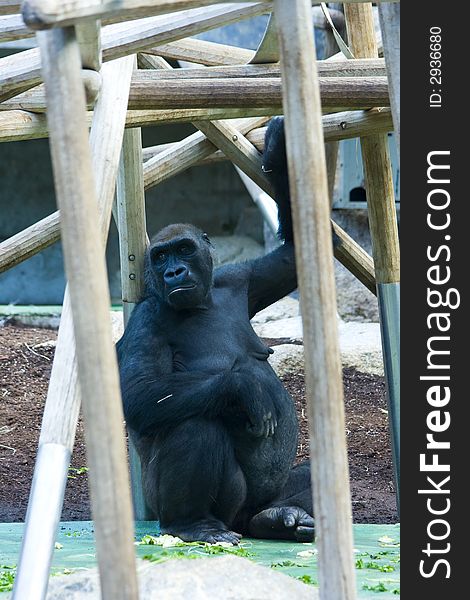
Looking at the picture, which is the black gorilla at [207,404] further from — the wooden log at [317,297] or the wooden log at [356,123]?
the wooden log at [317,297]

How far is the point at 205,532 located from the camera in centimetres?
407

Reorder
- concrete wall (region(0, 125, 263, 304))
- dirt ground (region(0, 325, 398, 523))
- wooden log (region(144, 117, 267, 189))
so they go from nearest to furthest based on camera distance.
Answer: wooden log (region(144, 117, 267, 189)), dirt ground (region(0, 325, 398, 523)), concrete wall (region(0, 125, 263, 304))

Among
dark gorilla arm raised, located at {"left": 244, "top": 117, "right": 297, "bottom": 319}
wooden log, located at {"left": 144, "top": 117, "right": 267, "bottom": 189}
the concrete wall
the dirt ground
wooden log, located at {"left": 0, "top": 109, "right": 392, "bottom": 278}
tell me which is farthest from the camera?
the concrete wall

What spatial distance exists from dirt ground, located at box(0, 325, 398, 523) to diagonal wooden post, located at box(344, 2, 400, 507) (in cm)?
96

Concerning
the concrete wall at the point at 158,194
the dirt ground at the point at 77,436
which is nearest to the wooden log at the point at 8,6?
the dirt ground at the point at 77,436

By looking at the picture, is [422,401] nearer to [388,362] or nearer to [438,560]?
[438,560]

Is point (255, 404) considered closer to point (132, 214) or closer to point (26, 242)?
point (132, 214)

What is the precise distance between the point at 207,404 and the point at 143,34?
1558mm

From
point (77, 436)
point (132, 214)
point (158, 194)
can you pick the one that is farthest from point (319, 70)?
point (158, 194)

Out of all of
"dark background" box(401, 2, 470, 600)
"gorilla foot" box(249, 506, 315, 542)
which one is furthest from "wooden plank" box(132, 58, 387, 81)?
"gorilla foot" box(249, 506, 315, 542)

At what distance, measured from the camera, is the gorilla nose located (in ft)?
13.8

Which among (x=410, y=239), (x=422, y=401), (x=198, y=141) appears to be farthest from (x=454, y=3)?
(x=198, y=141)

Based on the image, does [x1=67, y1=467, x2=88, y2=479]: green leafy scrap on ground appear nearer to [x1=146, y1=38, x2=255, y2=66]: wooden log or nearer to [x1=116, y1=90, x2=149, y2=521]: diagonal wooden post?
[x1=116, y1=90, x2=149, y2=521]: diagonal wooden post

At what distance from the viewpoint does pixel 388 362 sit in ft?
15.4
